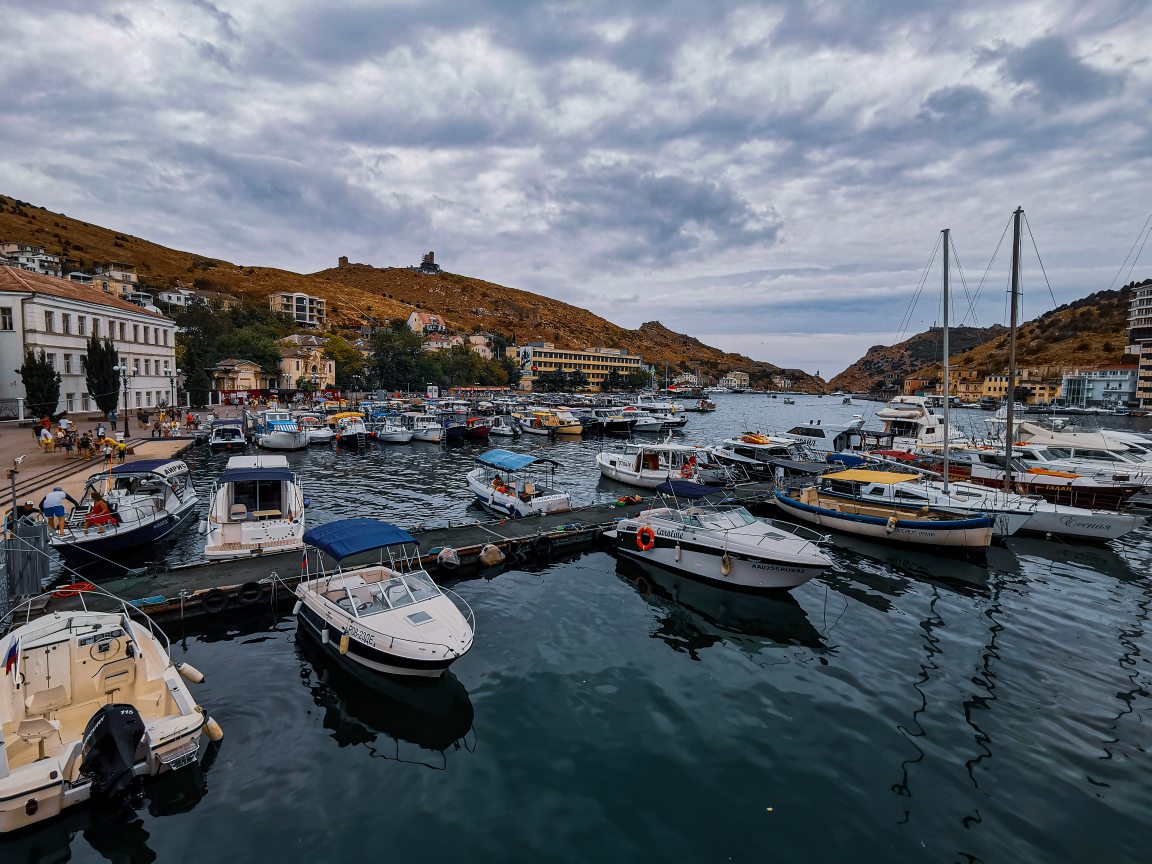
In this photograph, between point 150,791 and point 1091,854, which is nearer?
point 1091,854

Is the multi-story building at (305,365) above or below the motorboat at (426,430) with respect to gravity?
above

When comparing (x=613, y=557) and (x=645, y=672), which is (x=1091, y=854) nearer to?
(x=645, y=672)

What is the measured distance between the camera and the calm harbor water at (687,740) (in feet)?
26.5

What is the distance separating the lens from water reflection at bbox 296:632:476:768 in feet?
33.7

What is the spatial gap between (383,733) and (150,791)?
3601 mm

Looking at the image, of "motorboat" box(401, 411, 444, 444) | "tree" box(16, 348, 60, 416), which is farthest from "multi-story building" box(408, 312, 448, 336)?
"tree" box(16, 348, 60, 416)

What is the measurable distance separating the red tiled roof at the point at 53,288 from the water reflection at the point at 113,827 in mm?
51191

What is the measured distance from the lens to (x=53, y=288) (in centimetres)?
4503

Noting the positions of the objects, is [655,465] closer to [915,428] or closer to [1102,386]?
[915,428]

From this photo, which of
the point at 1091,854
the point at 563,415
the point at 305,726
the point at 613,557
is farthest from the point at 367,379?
the point at 1091,854

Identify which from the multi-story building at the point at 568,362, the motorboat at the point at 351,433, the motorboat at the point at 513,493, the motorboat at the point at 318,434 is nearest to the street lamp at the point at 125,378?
the motorboat at the point at 318,434

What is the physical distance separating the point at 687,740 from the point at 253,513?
56.8 ft

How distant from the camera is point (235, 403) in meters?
78.7

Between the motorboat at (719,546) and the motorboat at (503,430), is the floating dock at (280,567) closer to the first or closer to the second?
the motorboat at (719,546)
